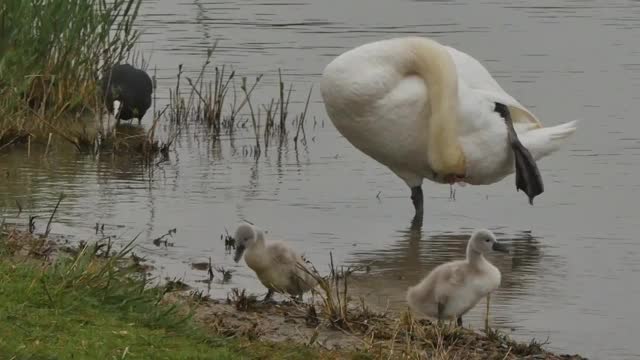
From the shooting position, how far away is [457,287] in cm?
725

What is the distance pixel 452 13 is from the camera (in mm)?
21391

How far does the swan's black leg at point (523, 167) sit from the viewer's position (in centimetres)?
1039

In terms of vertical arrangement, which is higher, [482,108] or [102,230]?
[482,108]

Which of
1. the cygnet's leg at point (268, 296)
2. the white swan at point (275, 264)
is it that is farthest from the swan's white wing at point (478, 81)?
the cygnet's leg at point (268, 296)

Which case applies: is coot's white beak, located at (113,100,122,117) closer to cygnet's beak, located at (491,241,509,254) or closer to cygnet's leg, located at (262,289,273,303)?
cygnet's leg, located at (262,289,273,303)

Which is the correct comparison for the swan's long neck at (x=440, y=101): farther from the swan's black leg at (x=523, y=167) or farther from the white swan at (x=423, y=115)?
the swan's black leg at (x=523, y=167)

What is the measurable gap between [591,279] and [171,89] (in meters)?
7.26

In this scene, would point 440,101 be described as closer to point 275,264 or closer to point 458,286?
point 275,264

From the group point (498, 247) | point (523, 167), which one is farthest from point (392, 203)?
point (498, 247)

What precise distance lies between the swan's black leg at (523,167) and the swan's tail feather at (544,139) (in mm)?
396

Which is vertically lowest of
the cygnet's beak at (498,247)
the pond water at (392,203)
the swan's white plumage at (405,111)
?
the pond water at (392,203)

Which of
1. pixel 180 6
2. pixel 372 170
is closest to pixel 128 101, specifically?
pixel 372 170

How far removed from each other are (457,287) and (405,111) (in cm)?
292

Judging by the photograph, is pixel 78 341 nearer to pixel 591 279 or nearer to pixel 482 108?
pixel 591 279
